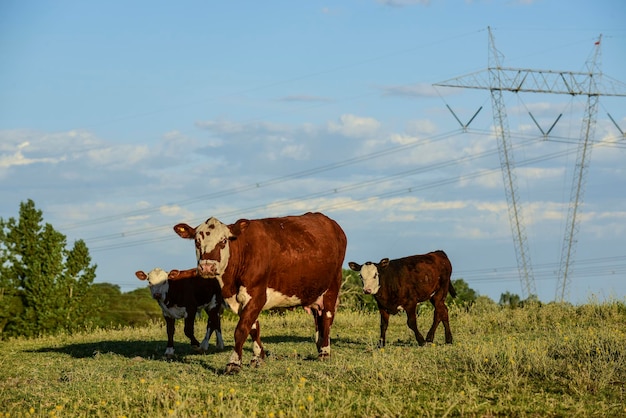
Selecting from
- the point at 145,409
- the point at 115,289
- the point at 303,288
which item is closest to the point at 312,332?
the point at 303,288

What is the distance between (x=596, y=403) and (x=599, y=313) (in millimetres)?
16711

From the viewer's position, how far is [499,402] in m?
11.5

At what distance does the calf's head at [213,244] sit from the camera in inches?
625

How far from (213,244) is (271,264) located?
1.37m

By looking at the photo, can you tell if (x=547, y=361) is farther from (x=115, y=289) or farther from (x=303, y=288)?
(x=115, y=289)

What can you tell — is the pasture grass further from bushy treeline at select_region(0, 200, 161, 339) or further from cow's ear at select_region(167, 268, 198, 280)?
bushy treeline at select_region(0, 200, 161, 339)

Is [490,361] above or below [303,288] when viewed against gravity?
below

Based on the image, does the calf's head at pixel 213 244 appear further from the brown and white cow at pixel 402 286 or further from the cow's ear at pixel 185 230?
the brown and white cow at pixel 402 286

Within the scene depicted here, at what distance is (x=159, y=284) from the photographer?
70.9 feet

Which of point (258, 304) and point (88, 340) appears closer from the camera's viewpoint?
point (258, 304)

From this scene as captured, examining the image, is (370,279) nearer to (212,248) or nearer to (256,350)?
(256,350)

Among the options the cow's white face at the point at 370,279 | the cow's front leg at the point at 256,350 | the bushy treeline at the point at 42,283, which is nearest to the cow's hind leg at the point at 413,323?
the cow's white face at the point at 370,279

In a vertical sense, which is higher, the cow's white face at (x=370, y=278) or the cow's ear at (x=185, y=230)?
the cow's ear at (x=185, y=230)

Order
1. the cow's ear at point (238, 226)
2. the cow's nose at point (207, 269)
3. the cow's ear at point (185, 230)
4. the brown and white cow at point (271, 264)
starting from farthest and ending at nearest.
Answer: the cow's ear at point (185, 230)
the cow's ear at point (238, 226)
the brown and white cow at point (271, 264)
the cow's nose at point (207, 269)
